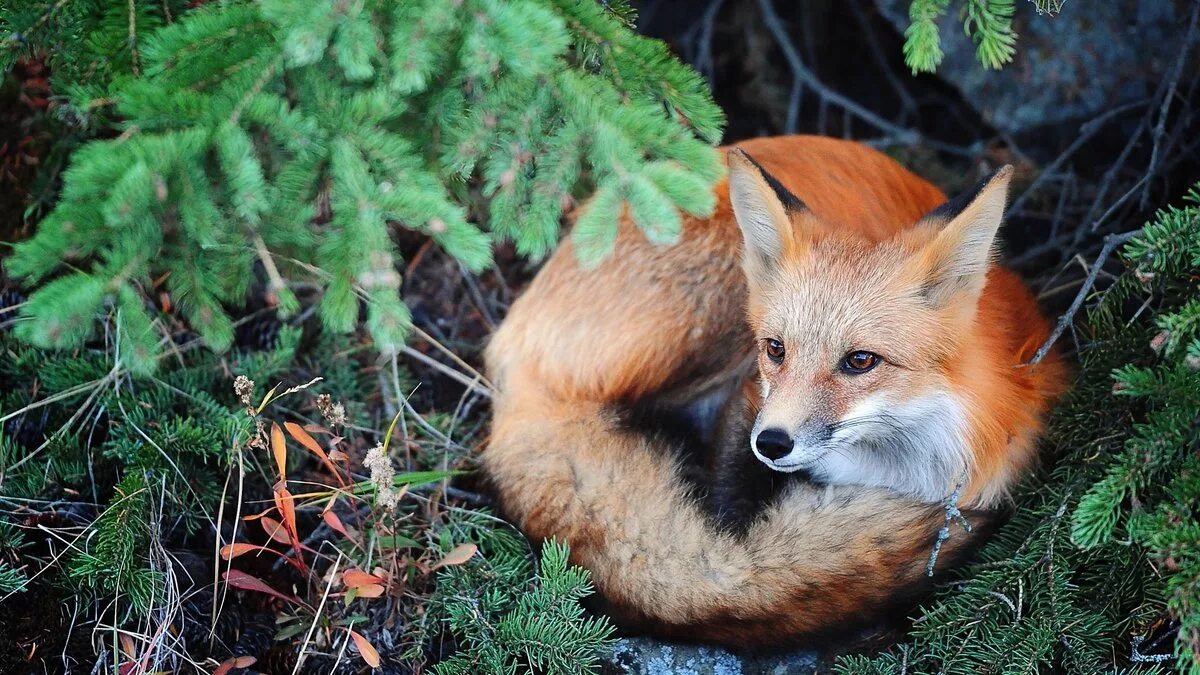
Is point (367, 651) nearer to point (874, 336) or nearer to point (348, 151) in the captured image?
point (348, 151)

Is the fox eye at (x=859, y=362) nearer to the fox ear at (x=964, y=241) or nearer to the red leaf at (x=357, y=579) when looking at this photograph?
the fox ear at (x=964, y=241)

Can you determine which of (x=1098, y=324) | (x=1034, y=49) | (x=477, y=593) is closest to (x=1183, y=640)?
(x=1098, y=324)

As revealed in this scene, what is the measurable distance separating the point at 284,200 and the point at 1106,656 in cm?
214

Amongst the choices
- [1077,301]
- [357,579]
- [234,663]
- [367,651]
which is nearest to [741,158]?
[1077,301]

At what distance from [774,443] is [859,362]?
1.06ft

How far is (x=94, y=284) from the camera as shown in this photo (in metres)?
1.62

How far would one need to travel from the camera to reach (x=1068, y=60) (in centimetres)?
359

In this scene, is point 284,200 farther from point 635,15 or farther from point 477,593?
point 477,593

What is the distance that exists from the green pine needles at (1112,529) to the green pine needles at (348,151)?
111 cm

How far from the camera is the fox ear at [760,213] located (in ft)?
7.68

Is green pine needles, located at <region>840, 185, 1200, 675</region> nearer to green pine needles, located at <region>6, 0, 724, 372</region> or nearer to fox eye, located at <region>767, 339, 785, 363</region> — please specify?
fox eye, located at <region>767, 339, 785, 363</region>

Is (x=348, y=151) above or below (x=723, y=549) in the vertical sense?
above

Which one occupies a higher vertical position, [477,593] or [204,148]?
[204,148]

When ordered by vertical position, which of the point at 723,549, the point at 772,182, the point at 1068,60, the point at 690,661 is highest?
the point at 772,182
